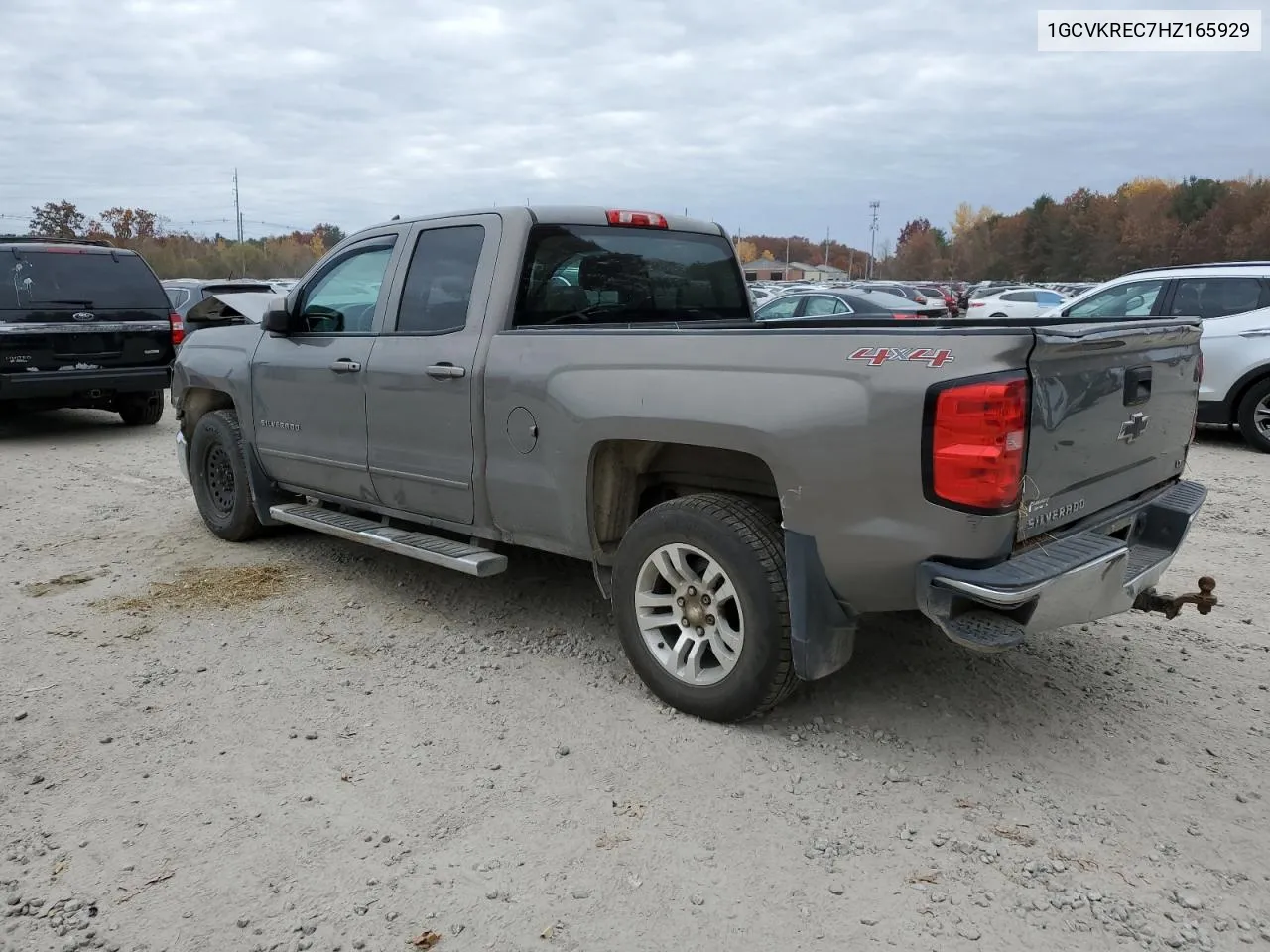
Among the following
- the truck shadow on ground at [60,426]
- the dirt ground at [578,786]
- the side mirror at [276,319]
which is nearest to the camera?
the dirt ground at [578,786]

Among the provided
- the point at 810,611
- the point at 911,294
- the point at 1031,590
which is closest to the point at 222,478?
the point at 810,611

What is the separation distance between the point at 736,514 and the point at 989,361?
1.05 m

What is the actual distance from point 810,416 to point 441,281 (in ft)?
7.30

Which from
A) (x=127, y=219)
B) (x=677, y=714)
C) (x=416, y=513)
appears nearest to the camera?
(x=677, y=714)

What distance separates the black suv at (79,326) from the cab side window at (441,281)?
22.5ft

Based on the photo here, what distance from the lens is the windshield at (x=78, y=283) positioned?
31.8ft

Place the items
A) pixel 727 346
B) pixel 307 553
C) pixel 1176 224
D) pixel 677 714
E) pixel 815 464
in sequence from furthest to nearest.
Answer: pixel 1176 224, pixel 307 553, pixel 677 714, pixel 727 346, pixel 815 464

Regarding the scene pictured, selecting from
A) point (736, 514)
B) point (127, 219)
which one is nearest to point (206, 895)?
point (736, 514)

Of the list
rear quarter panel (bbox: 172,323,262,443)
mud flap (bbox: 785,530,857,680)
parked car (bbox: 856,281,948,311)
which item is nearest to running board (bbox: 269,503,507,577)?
rear quarter panel (bbox: 172,323,262,443)

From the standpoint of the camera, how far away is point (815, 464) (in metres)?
3.18

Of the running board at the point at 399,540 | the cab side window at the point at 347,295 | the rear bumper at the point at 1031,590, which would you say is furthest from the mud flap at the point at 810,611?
the cab side window at the point at 347,295

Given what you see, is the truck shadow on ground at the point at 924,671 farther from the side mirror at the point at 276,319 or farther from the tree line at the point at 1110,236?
the tree line at the point at 1110,236

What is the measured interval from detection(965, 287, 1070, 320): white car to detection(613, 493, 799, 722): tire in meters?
20.7

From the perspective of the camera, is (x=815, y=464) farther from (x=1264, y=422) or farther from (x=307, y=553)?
(x=1264, y=422)
